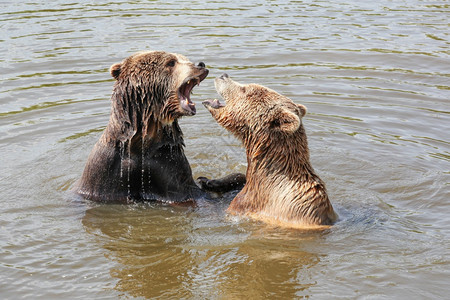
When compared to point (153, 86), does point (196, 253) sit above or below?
below

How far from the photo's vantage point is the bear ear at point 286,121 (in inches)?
320

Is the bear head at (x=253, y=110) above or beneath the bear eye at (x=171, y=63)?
beneath

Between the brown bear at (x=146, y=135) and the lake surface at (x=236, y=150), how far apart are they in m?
0.29

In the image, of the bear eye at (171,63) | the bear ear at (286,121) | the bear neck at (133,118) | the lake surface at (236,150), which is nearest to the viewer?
the lake surface at (236,150)

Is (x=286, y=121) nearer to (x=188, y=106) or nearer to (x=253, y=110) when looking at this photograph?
(x=253, y=110)

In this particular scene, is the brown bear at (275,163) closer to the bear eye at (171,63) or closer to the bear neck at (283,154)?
the bear neck at (283,154)

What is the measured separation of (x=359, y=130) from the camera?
1225 cm

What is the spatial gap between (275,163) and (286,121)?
587 millimetres

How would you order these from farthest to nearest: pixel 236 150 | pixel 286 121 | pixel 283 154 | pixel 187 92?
1. pixel 236 150
2. pixel 187 92
3. pixel 283 154
4. pixel 286 121

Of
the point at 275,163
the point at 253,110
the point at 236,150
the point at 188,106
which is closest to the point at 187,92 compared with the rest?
the point at 188,106

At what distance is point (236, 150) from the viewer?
11.8 metres

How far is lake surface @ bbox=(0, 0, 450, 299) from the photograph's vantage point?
7832 millimetres

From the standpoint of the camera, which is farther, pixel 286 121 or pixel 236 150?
pixel 236 150

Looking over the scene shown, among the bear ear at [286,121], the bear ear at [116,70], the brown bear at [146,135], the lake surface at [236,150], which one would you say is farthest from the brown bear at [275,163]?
the bear ear at [116,70]
